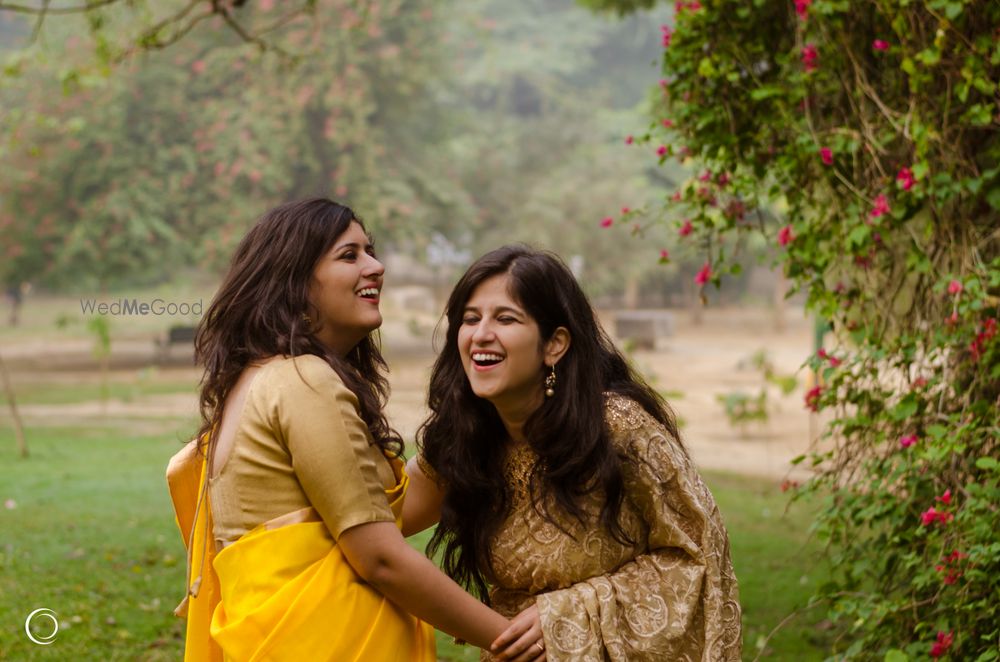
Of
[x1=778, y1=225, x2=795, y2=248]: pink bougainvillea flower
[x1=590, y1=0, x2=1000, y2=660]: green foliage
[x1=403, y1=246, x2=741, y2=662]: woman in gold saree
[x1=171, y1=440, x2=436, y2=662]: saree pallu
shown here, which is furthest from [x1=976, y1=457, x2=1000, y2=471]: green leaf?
[x1=171, y1=440, x2=436, y2=662]: saree pallu

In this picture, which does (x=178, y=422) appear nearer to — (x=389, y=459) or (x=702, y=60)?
(x=702, y=60)

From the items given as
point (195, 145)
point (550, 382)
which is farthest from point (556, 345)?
point (195, 145)

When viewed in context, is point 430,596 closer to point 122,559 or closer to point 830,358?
point 830,358

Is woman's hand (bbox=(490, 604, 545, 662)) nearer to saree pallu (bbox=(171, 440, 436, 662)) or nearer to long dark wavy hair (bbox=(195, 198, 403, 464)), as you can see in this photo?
saree pallu (bbox=(171, 440, 436, 662))

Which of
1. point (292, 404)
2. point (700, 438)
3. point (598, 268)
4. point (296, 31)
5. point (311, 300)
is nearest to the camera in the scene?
point (292, 404)

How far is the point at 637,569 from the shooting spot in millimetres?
2242

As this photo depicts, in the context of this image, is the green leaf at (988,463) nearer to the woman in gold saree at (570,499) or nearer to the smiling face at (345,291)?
the woman in gold saree at (570,499)

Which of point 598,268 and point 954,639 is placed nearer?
point 954,639

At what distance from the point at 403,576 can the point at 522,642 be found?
11.2 inches

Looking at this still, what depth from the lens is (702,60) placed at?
3654 mm

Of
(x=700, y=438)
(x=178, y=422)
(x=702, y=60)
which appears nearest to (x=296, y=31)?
(x=178, y=422)

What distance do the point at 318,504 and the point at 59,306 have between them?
31398 millimetres

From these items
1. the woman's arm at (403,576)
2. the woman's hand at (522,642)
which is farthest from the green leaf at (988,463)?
the woman's arm at (403,576)

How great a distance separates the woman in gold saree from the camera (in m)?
2.19
